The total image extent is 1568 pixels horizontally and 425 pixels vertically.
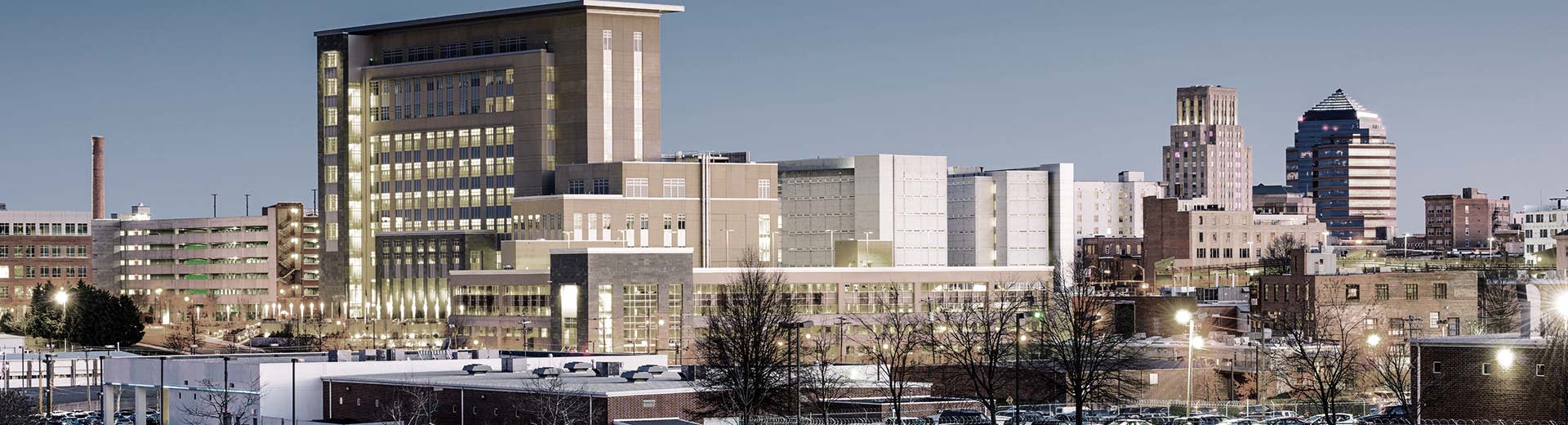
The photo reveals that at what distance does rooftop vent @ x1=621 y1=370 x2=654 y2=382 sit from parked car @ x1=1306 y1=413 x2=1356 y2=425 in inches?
1311

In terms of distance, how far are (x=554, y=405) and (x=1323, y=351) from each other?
197 feet

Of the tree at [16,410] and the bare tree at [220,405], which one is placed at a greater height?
the bare tree at [220,405]

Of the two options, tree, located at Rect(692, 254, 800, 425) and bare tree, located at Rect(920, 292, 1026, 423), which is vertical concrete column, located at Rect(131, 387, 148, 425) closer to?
tree, located at Rect(692, 254, 800, 425)

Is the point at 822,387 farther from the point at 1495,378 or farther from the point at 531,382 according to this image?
the point at 1495,378

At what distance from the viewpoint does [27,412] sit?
120250 millimetres

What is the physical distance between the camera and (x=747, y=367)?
3937 inches

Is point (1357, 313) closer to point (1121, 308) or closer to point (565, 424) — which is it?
point (1121, 308)

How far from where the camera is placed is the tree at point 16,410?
353ft

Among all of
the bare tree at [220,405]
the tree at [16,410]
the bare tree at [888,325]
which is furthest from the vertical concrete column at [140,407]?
the bare tree at [888,325]

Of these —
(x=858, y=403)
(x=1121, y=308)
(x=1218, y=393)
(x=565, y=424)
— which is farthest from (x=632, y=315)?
(x=565, y=424)

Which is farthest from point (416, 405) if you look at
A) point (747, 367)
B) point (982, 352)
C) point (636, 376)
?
point (982, 352)

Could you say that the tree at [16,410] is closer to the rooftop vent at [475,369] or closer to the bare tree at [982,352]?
the rooftop vent at [475,369]

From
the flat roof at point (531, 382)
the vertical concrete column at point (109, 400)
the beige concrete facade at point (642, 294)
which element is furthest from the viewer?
the beige concrete facade at point (642, 294)

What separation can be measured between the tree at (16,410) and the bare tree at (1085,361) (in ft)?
185
